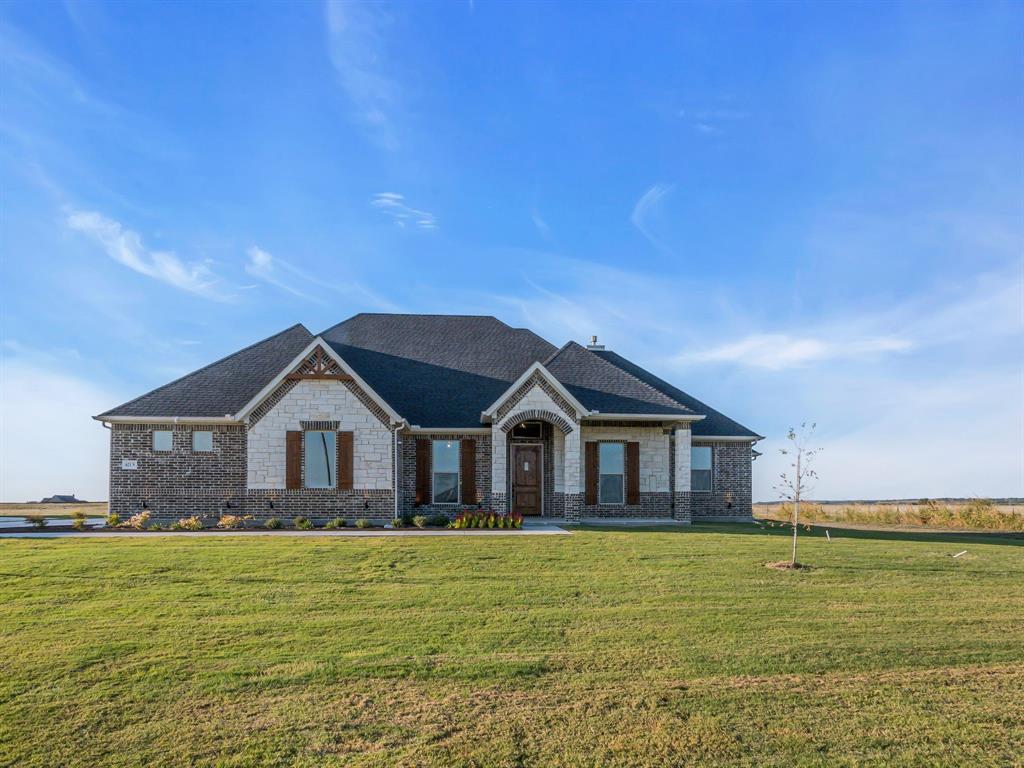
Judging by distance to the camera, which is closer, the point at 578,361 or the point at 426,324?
the point at 578,361

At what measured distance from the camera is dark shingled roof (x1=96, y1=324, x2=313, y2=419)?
77.6 ft

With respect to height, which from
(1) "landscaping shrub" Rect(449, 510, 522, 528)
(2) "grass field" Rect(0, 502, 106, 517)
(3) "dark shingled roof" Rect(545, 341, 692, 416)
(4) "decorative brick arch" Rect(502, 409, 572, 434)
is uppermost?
(3) "dark shingled roof" Rect(545, 341, 692, 416)

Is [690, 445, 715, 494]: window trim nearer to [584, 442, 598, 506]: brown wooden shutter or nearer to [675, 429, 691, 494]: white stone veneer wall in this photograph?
[675, 429, 691, 494]: white stone veneer wall

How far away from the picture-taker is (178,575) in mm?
13727

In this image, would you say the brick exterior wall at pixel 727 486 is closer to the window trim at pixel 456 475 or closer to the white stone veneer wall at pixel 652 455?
the white stone veneer wall at pixel 652 455

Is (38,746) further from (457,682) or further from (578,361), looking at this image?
(578,361)

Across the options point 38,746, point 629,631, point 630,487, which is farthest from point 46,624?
point 630,487

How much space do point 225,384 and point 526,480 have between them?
33.8 ft

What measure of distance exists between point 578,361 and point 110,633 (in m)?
18.6

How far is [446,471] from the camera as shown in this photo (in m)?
24.6

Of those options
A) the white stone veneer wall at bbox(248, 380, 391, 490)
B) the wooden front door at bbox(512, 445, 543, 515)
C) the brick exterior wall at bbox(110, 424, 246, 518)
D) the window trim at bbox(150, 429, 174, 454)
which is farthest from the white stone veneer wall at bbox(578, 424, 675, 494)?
the window trim at bbox(150, 429, 174, 454)

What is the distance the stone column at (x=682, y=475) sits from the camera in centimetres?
2505

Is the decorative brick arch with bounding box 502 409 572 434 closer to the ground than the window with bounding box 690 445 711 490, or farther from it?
→ farther from it

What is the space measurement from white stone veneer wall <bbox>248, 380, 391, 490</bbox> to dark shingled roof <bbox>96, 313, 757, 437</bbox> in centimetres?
151
